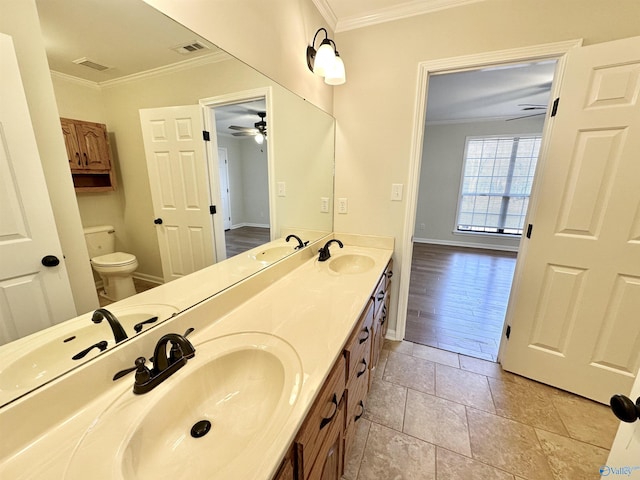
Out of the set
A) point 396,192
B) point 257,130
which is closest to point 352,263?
point 396,192

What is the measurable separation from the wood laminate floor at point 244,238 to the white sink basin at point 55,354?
1.69 feet

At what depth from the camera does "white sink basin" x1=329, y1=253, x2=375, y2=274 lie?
1904 mm

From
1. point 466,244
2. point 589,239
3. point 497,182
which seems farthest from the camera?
point 466,244

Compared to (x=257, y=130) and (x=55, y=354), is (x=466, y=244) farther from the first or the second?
(x=55, y=354)

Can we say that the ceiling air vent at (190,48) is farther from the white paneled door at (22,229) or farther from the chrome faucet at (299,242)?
the chrome faucet at (299,242)

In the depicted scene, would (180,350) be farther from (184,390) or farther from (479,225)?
(479,225)

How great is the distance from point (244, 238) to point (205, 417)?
0.81 m

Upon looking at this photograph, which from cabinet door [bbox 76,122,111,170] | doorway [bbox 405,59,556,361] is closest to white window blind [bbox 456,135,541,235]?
doorway [bbox 405,59,556,361]

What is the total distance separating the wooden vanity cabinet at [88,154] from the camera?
64cm

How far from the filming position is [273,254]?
5.10ft

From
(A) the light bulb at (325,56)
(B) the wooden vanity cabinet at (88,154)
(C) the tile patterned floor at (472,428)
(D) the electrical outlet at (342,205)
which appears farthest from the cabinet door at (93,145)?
(D) the electrical outlet at (342,205)

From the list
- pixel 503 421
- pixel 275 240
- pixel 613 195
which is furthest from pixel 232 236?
pixel 613 195

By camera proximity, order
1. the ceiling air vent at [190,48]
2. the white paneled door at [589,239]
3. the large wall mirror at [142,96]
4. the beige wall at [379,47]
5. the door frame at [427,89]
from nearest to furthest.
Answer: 1. the large wall mirror at [142,96]
2. the ceiling air vent at [190,48]
3. the beige wall at [379,47]
4. the white paneled door at [589,239]
5. the door frame at [427,89]

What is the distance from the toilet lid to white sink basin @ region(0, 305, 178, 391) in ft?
0.46
